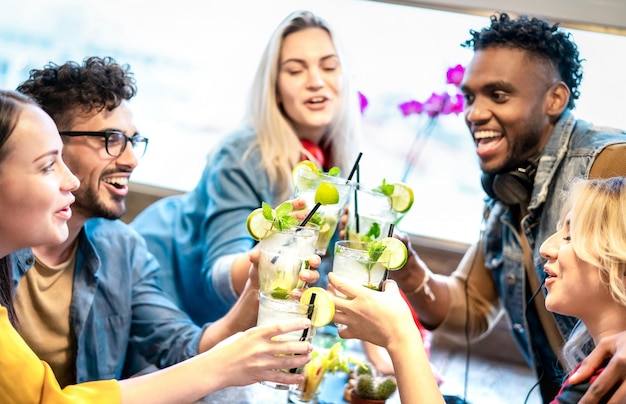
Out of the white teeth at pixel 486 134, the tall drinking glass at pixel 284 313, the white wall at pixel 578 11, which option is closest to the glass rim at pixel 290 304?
the tall drinking glass at pixel 284 313

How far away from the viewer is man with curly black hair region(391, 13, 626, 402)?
2.79m

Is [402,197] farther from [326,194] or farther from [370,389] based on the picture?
[370,389]

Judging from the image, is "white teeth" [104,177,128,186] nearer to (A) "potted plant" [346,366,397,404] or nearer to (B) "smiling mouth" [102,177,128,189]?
(B) "smiling mouth" [102,177,128,189]

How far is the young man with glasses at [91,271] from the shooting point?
250cm

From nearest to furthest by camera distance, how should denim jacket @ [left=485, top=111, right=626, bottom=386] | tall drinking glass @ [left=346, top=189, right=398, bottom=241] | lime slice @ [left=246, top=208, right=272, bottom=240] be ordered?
1. lime slice @ [left=246, top=208, right=272, bottom=240]
2. tall drinking glass @ [left=346, top=189, right=398, bottom=241]
3. denim jacket @ [left=485, top=111, right=626, bottom=386]

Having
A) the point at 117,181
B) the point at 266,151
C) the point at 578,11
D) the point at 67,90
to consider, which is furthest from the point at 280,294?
the point at 578,11

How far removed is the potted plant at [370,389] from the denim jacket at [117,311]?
52 centimetres

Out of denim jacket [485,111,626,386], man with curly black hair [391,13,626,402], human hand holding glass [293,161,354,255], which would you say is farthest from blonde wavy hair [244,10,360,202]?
human hand holding glass [293,161,354,255]

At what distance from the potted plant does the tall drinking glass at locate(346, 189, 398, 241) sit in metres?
0.42

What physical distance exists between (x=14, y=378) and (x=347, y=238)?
108cm

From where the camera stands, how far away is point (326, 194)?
88.9 inches

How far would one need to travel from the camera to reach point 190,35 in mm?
4340

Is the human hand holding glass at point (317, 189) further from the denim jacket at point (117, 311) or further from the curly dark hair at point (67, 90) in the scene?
the curly dark hair at point (67, 90)

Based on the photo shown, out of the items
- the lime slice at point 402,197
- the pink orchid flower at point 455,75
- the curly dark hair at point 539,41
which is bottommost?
the lime slice at point 402,197
